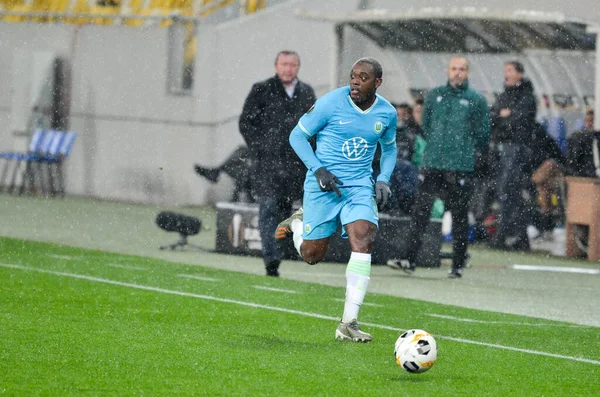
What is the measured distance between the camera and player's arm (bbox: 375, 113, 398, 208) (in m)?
10.4

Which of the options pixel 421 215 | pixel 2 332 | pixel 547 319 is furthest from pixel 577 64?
pixel 2 332

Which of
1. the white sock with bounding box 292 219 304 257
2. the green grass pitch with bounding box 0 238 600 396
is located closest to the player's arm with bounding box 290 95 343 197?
the white sock with bounding box 292 219 304 257

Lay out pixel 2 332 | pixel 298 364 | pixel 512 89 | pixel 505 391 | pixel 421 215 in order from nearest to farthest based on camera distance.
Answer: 1. pixel 505 391
2. pixel 298 364
3. pixel 2 332
4. pixel 421 215
5. pixel 512 89

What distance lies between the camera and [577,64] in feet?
71.6

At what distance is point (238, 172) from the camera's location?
69.6 feet

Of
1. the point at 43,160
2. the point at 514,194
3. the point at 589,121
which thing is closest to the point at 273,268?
the point at 514,194

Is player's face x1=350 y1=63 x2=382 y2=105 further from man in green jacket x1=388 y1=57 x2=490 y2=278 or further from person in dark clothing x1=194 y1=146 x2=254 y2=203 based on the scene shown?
person in dark clothing x1=194 y1=146 x2=254 y2=203

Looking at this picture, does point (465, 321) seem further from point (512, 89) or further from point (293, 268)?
point (512, 89)

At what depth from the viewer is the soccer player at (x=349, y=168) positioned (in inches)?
402

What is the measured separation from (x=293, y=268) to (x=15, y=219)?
21.6 feet

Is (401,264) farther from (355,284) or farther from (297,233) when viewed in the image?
(355,284)

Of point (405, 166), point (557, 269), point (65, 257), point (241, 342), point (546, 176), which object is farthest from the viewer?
point (546, 176)

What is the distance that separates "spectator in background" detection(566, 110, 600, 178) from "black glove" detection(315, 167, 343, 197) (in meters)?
9.79

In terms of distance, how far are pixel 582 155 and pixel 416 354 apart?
38.1 ft
